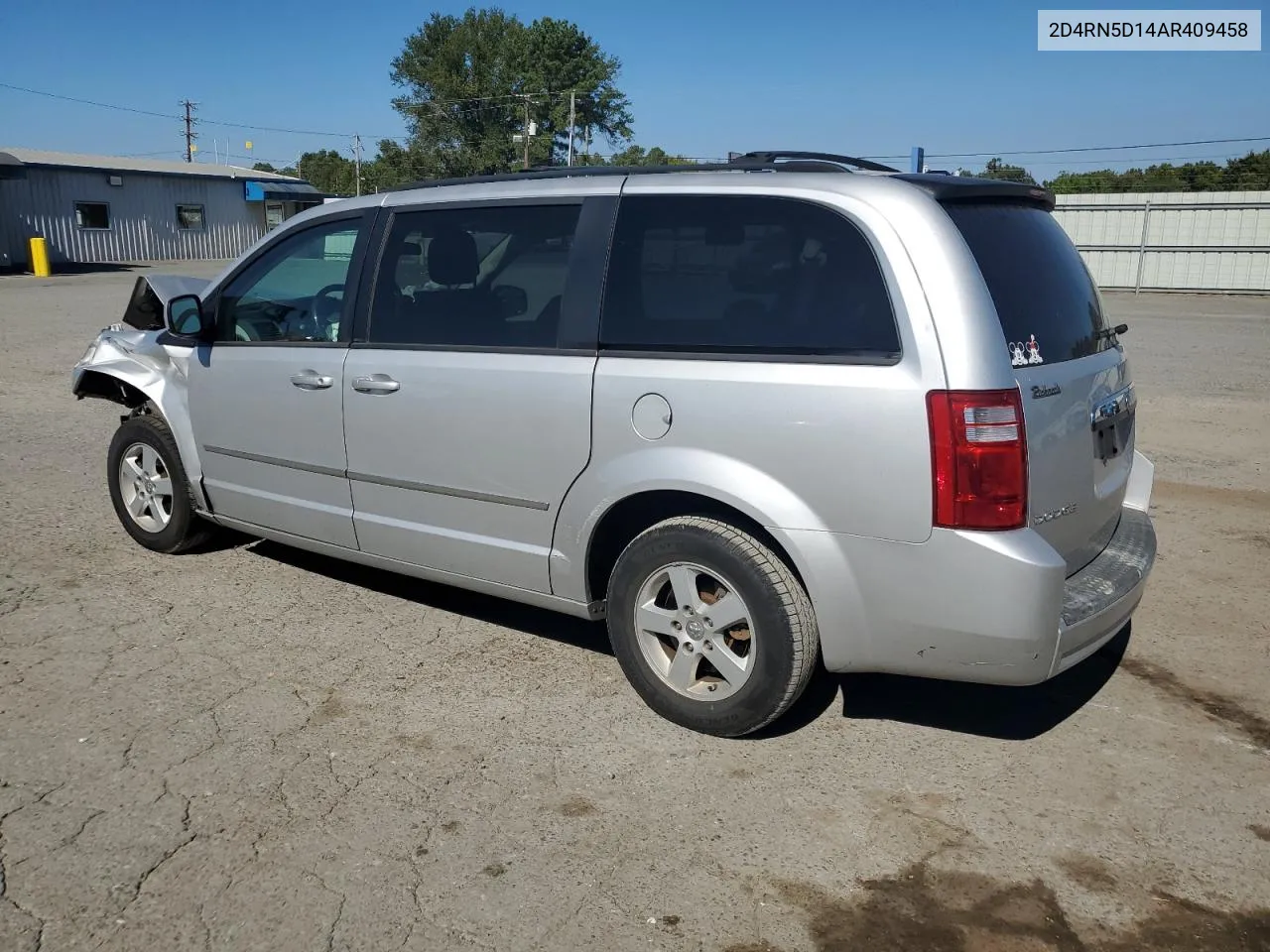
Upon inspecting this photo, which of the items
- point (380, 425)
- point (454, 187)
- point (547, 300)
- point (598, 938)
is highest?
point (454, 187)

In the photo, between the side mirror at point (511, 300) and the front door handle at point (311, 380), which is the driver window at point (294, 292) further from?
the side mirror at point (511, 300)

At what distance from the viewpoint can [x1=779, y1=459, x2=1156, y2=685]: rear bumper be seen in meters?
3.10

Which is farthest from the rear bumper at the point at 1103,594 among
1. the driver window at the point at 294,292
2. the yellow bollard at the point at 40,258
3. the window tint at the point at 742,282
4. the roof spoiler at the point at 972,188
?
the yellow bollard at the point at 40,258

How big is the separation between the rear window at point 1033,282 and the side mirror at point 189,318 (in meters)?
3.43

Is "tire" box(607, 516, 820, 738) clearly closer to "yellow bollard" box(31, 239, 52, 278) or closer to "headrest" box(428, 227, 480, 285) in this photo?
"headrest" box(428, 227, 480, 285)

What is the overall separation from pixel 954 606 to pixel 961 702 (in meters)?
1.04

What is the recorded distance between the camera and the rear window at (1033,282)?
330 centimetres

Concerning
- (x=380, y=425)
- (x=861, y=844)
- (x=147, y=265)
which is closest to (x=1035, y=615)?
(x=861, y=844)

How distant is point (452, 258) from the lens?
430 cm

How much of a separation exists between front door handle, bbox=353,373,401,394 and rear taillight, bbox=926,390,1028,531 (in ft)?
7.04

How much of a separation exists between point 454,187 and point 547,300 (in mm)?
824

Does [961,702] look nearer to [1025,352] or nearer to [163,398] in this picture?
[1025,352]

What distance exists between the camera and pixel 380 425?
433 cm

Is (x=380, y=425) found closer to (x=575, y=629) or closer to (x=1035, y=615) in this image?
(x=575, y=629)
